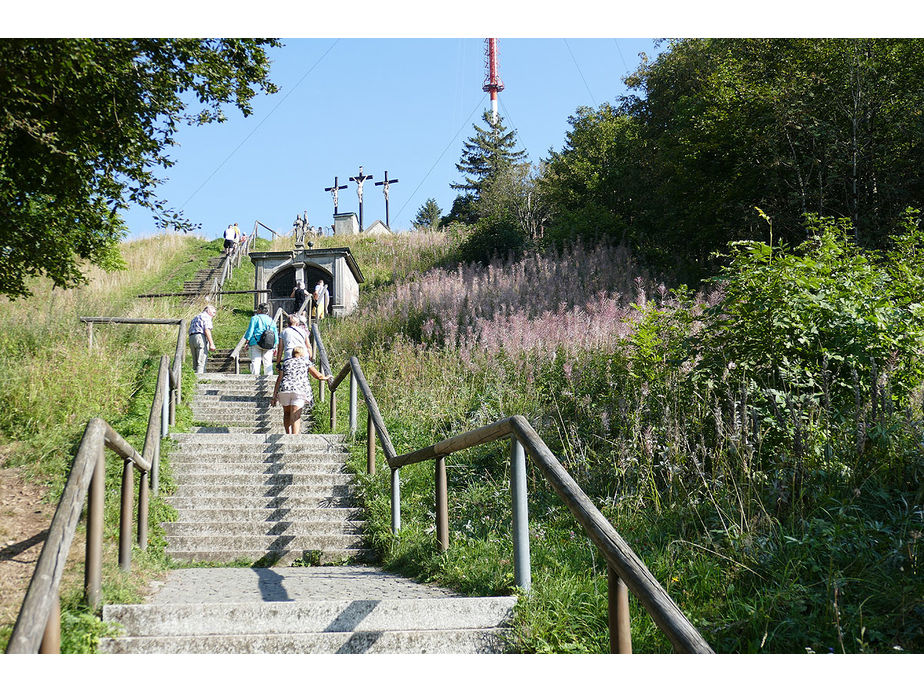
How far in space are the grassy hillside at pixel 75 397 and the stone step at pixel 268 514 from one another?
246 mm

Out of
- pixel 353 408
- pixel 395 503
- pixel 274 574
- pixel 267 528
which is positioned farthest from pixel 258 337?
pixel 274 574

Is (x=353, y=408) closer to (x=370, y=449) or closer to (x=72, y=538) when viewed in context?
(x=370, y=449)

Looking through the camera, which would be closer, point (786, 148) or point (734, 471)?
point (734, 471)

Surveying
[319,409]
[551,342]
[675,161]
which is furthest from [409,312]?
[675,161]

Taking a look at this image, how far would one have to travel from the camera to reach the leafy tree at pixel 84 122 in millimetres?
7055

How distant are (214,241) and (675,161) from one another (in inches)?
1129

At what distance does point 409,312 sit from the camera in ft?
45.3

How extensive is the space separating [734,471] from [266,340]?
9455 millimetres

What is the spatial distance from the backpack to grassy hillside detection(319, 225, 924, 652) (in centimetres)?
495

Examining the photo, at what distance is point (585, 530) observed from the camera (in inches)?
132

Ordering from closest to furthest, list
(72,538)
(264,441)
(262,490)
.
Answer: (72,538)
(262,490)
(264,441)

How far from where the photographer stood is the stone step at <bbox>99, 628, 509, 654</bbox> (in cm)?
316

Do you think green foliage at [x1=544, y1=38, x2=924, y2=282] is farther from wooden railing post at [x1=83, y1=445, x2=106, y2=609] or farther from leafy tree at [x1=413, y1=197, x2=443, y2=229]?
leafy tree at [x1=413, y1=197, x2=443, y2=229]

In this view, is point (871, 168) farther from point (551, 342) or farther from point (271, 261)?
point (271, 261)
